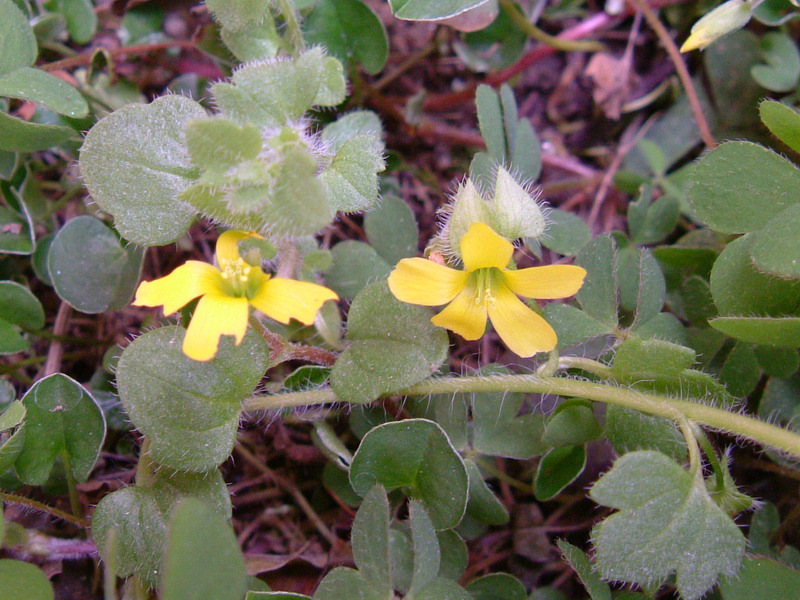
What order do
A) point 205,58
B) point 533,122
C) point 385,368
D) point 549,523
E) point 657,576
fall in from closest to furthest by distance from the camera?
point 657,576
point 385,368
point 549,523
point 205,58
point 533,122

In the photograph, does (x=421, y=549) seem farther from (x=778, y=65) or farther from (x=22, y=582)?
(x=778, y=65)

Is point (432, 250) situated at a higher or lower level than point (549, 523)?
higher

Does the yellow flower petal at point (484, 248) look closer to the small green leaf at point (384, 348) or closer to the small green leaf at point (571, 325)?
the small green leaf at point (384, 348)

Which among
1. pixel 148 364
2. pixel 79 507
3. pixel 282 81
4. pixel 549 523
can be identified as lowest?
pixel 549 523

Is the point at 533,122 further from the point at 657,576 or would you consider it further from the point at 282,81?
the point at 657,576

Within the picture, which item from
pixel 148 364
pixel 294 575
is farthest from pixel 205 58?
pixel 294 575

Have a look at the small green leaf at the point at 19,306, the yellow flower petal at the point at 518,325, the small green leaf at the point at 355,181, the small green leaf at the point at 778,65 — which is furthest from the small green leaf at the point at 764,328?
the small green leaf at the point at 19,306
